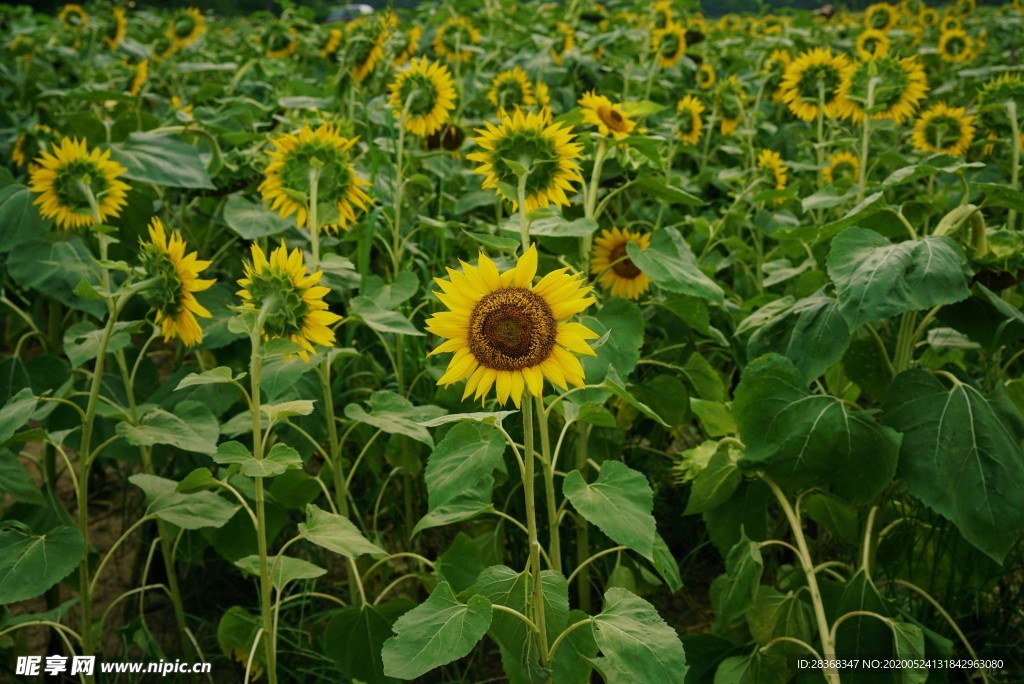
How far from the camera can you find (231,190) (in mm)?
2443

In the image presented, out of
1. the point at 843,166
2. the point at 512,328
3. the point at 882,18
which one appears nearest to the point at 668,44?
the point at 843,166

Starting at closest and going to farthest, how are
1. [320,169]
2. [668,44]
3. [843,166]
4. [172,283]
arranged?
[172,283]
[320,169]
[843,166]
[668,44]

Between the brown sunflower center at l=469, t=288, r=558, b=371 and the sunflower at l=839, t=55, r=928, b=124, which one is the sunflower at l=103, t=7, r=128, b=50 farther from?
the brown sunflower center at l=469, t=288, r=558, b=371

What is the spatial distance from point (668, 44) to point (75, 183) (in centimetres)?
253

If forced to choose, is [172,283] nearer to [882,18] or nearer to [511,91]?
[511,91]

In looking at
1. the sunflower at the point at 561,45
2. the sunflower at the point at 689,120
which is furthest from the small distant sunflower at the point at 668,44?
the sunflower at the point at 689,120

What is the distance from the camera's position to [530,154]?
159 centimetres

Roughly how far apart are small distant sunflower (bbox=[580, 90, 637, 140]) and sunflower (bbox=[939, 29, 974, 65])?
12.8ft

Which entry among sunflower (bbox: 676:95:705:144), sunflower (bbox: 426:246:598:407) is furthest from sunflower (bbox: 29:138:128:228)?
sunflower (bbox: 676:95:705:144)

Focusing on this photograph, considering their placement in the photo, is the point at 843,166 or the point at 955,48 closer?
the point at 843,166

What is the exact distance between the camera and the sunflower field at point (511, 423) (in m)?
1.35

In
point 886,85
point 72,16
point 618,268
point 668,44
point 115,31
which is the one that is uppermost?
point 72,16

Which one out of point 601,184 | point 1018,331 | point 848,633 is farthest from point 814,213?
point 848,633

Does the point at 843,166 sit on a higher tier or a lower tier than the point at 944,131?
lower
